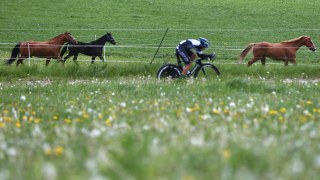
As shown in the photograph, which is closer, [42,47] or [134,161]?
[134,161]

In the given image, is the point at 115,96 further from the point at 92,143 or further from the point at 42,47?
the point at 42,47

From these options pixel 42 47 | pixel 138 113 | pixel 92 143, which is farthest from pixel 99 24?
pixel 92 143

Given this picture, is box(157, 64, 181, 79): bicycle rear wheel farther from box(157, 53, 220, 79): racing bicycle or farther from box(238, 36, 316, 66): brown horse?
box(238, 36, 316, 66): brown horse

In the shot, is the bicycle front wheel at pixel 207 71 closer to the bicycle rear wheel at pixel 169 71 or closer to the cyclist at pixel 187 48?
the cyclist at pixel 187 48

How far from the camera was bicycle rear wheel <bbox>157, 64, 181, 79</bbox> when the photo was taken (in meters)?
10.2

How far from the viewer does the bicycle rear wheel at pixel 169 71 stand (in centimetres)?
1025

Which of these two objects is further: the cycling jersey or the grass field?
the cycling jersey

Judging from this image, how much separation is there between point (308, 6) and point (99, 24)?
849 inches

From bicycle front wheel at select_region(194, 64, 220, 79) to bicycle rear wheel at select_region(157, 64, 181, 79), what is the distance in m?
0.67

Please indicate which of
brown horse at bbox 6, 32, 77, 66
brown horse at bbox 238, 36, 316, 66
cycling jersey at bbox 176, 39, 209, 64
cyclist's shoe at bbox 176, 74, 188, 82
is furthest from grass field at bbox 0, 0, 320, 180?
cycling jersey at bbox 176, 39, 209, 64

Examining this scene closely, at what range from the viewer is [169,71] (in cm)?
1033

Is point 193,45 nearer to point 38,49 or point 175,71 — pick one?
point 175,71

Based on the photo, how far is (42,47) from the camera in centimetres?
1422

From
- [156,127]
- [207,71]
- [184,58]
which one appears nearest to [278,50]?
[207,71]
